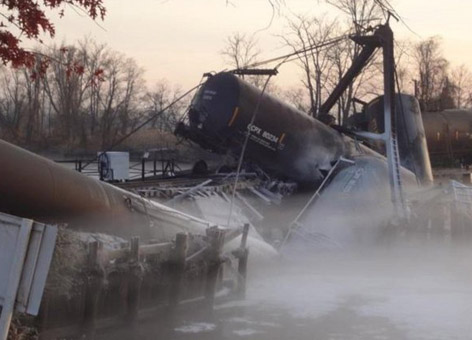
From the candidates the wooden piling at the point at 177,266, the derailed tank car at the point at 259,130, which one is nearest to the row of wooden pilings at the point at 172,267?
the wooden piling at the point at 177,266

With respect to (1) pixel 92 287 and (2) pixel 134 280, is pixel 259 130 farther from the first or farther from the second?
(1) pixel 92 287

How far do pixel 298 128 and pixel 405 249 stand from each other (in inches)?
170

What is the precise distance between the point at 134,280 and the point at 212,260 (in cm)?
190

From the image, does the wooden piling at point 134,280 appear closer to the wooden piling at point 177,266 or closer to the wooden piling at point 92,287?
the wooden piling at point 92,287

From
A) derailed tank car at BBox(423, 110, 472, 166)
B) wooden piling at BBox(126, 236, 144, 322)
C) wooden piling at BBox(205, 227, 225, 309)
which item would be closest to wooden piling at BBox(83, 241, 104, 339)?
wooden piling at BBox(126, 236, 144, 322)

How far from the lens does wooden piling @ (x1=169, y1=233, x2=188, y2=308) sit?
9125 millimetres

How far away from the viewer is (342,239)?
1711cm

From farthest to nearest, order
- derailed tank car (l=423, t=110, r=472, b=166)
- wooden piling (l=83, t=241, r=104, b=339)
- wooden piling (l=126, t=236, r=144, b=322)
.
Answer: derailed tank car (l=423, t=110, r=472, b=166) < wooden piling (l=126, t=236, r=144, b=322) < wooden piling (l=83, t=241, r=104, b=339)

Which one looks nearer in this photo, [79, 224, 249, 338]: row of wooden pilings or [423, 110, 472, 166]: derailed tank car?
[79, 224, 249, 338]: row of wooden pilings

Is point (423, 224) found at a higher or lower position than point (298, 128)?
lower

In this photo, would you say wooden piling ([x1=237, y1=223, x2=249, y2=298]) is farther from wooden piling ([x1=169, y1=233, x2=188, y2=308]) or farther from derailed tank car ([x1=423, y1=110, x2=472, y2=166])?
derailed tank car ([x1=423, y1=110, x2=472, y2=166])

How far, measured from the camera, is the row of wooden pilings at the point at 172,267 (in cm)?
771

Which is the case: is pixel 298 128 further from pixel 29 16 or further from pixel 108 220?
pixel 29 16

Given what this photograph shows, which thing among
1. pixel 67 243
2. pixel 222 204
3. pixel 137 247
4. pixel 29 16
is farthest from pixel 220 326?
pixel 222 204
